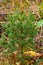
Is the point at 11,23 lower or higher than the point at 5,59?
higher

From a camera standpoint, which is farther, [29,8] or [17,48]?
[29,8]

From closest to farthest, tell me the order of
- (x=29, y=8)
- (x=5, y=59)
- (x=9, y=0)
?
(x=5, y=59) < (x=29, y=8) < (x=9, y=0)

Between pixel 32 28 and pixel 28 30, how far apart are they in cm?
4

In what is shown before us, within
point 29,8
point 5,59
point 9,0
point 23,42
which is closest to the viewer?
point 23,42

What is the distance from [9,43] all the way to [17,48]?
0.29 ft

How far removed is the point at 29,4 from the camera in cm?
323

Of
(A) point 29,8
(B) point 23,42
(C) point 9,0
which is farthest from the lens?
A: (C) point 9,0

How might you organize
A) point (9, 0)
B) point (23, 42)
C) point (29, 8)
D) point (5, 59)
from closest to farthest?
1. point (23, 42)
2. point (5, 59)
3. point (29, 8)
4. point (9, 0)

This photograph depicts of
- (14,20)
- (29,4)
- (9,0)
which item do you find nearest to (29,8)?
(29,4)

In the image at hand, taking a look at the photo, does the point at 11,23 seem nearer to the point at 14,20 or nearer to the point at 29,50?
the point at 14,20

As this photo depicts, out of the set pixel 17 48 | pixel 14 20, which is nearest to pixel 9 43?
pixel 17 48

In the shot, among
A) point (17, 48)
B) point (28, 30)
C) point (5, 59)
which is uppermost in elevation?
point (28, 30)

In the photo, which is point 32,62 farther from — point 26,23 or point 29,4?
point 29,4

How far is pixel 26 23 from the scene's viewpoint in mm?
2152
